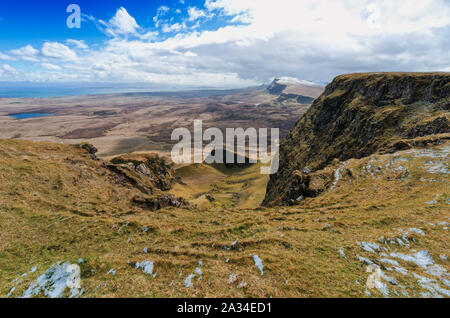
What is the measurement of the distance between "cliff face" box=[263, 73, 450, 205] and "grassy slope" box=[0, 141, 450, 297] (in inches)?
461

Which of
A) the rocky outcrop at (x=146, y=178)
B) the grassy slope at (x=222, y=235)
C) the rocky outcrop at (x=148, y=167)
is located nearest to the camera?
the grassy slope at (x=222, y=235)

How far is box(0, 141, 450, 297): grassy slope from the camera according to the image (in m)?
12.6

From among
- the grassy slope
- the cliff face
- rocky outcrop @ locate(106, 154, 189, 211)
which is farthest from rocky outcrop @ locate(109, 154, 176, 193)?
the cliff face

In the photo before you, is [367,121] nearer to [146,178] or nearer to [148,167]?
[146,178]

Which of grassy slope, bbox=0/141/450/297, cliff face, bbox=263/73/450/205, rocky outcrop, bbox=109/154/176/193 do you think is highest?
cliff face, bbox=263/73/450/205

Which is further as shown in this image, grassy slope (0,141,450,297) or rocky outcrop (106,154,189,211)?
rocky outcrop (106,154,189,211)

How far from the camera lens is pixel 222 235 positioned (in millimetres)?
19938

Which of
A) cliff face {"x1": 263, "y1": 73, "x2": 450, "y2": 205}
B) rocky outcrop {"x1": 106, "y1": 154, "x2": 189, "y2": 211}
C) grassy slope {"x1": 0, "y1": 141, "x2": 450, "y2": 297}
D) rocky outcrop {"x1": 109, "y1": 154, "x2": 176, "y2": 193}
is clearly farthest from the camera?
rocky outcrop {"x1": 109, "y1": 154, "x2": 176, "y2": 193}

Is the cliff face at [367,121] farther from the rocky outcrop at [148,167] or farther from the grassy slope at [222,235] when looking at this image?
the rocky outcrop at [148,167]

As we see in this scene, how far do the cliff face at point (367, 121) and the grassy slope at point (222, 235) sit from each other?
38.4 ft

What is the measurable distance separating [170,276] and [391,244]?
17388 mm

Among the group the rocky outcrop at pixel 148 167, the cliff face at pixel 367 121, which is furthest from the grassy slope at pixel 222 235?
the rocky outcrop at pixel 148 167

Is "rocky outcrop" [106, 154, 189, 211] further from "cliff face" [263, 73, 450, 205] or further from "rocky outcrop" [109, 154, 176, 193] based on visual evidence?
"cliff face" [263, 73, 450, 205]

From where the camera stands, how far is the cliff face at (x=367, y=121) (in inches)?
1580
